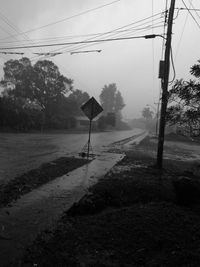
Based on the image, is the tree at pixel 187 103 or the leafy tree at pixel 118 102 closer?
the tree at pixel 187 103

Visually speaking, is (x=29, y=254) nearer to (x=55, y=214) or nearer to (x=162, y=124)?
(x=55, y=214)

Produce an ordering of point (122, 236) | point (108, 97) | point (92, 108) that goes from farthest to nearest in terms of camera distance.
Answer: point (108, 97) < point (92, 108) < point (122, 236)

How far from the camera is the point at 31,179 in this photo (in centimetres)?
1029

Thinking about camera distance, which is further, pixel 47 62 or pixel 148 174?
pixel 47 62

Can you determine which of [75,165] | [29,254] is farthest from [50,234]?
[75,165]

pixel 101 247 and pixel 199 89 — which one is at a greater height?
pixel 199 89

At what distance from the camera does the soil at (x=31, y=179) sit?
26.7ft

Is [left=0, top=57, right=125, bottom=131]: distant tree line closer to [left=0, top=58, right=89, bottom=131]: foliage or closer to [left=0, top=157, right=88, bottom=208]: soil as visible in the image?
[left=0, top=58, right=89, bottom=131]: foliage

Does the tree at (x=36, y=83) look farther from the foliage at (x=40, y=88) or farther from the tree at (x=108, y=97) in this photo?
the tree at (x=108, y=97)

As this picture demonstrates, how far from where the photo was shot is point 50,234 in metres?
5.64

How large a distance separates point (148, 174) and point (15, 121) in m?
36.6

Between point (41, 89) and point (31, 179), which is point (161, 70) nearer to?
point (31, 179)

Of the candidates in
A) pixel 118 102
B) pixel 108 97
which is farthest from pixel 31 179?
pixel 118 102

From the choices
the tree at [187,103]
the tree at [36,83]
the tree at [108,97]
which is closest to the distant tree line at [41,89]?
the tree at [36,83]
